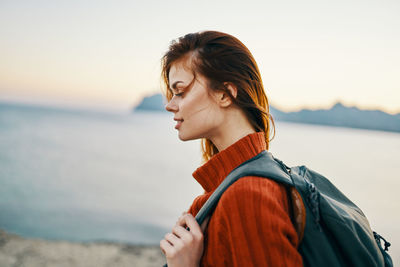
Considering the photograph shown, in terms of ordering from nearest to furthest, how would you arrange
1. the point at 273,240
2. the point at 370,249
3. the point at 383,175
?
1. the point at 273,240
2. the point at 370,249
3. the point at 383,175

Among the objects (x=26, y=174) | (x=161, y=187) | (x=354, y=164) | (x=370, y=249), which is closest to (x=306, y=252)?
(x=370, y=249)

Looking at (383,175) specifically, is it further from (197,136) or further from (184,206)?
(197,136)

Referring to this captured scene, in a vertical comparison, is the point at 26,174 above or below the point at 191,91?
below

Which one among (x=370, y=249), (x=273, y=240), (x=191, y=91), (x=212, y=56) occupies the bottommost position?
(x=370, y=249)

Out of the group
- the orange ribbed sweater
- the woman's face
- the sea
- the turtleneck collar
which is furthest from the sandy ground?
the orange ribbed sweater

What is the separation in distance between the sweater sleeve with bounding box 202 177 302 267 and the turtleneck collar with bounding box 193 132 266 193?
262 mm

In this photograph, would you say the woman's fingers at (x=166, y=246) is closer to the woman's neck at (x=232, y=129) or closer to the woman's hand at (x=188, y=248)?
the woman's hand at (x=188, y=248)

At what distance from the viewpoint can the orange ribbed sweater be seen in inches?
36.1

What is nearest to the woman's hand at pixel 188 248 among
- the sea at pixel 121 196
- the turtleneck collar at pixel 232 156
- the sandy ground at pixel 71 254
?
the turtleneck collar at pixel 232 156

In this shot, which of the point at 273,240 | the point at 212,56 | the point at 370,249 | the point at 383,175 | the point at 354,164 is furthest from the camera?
the point at 354,164

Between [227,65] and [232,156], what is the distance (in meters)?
0.46

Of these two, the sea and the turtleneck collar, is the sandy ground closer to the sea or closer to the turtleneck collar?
the sea

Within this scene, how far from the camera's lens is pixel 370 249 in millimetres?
1104

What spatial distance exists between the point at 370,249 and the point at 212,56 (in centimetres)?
110
